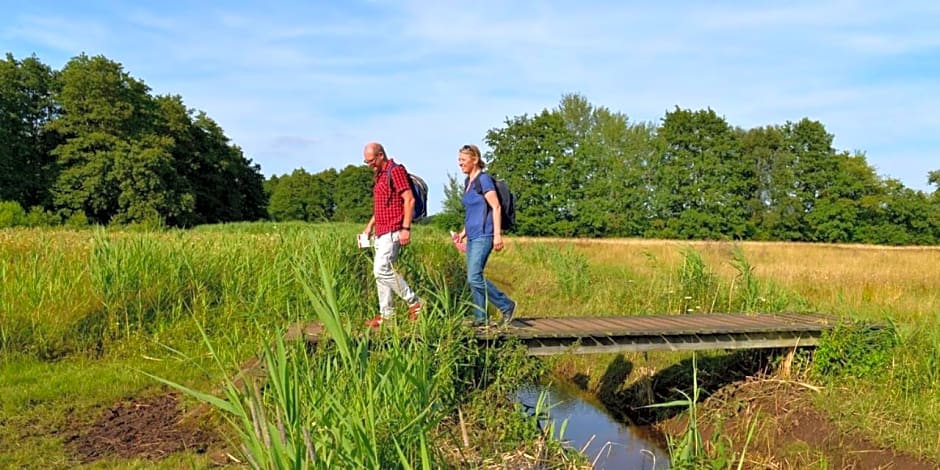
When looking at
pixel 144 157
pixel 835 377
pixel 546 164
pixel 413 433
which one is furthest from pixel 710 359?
pixel 546 164

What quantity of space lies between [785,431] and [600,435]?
6.01ft

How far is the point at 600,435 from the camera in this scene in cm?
745

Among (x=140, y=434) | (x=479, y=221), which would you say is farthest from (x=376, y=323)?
(x=140, y=434)

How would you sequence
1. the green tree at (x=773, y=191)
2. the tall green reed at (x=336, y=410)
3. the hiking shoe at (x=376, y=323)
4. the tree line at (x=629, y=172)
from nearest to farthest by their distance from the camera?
the tall green reed at (x=336, y=410) < the hiking shoe at (x=376, y=323) < the tree line at (x=629, y=172) < the green tree at (x=773, y=191)

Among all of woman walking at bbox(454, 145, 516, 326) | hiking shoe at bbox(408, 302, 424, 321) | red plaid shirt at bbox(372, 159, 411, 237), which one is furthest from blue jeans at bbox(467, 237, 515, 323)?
red plaid shirt at bbox(372, 159, 411, 237)

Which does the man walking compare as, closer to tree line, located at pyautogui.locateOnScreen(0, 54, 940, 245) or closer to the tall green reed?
the tall green reed

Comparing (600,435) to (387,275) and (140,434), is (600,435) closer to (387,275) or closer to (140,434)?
(387,275)

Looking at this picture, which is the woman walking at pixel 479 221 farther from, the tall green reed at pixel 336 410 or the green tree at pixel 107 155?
the green tree at pixel 107 155

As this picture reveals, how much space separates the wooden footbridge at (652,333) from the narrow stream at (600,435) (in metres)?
0.55

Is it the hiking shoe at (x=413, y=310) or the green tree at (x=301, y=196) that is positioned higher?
the green tree at (x=301, y=196)

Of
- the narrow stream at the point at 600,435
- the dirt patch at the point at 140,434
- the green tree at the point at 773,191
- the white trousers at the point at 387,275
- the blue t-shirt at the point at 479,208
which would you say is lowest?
the narrow stream at the point at 600,435

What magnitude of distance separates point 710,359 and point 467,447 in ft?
17.3

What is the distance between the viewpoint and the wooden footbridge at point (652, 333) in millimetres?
6500

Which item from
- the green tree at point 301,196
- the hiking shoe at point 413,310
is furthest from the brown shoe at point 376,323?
the green tree at point 301,196
